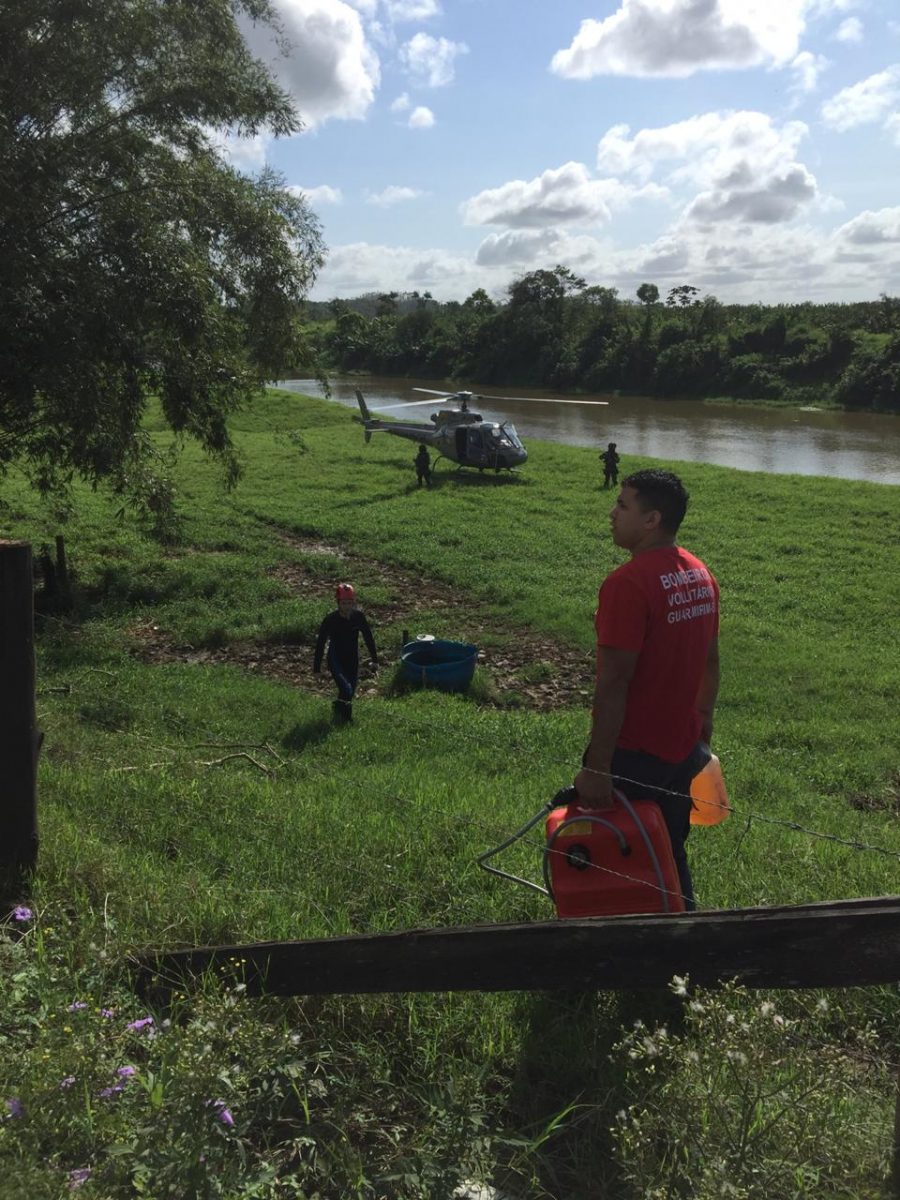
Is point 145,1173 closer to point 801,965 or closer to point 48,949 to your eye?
point 48,949

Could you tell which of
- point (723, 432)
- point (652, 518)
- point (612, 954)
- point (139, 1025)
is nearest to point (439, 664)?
point (652, 518)

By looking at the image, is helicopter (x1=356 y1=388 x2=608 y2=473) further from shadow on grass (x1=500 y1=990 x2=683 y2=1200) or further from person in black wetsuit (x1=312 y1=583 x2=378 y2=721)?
shadow on grass (x1=500 y1=990 x2=683 y2=1200)

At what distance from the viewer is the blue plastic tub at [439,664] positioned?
9102 mm

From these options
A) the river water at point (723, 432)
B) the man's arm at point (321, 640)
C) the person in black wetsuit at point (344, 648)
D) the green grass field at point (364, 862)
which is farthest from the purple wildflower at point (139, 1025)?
the river water at point (723, 432)

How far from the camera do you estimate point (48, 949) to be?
3051mm

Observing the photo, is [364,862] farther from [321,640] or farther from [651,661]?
[321,640]

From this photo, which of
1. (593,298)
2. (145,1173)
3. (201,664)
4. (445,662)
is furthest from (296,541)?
(593,298)

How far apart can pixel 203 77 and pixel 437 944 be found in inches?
515

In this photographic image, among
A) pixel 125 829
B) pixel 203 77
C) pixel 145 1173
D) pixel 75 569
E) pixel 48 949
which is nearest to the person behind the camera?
pixel 145 1173

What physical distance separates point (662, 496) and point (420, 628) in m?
8.35

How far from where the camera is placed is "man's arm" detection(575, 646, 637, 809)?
3.10 meters

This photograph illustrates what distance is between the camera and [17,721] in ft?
10.5

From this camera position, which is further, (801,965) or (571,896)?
(571,896)

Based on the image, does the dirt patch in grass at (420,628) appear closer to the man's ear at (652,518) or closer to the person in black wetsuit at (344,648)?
the person in black wetsuit at (344,648)
